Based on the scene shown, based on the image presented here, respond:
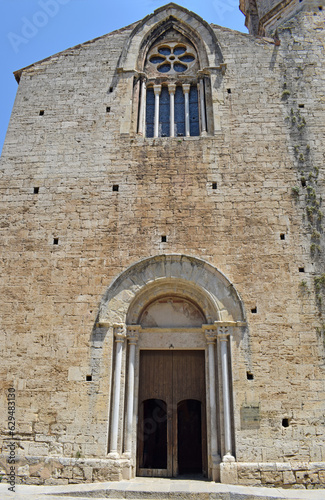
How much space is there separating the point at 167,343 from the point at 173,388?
85cm

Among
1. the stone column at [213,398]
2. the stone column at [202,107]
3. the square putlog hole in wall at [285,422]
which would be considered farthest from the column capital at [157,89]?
the square putlog hole in wall at [285,422]

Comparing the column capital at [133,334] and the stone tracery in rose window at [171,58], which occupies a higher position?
the stone tracery in rose window at [171,58]

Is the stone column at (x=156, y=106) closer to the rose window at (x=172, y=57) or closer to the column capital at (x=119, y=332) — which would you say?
the rose window at (x=172, y=57)

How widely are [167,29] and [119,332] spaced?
861 cm

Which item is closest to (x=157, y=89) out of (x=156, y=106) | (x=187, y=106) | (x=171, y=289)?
(x=156, y=106)

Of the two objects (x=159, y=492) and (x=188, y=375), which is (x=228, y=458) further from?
(x=188, y=375)

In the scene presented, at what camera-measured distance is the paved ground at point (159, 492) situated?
5992mm

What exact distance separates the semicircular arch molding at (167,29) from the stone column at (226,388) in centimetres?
686

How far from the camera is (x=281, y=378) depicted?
7.47 m

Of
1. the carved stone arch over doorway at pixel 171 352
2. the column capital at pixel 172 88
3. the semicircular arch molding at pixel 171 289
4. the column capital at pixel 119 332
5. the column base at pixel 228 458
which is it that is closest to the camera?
the column base at pixel 228 458

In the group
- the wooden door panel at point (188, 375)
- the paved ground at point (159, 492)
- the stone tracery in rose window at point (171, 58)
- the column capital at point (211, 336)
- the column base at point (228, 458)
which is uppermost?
the stone tracery in rose window at point (171, 58)

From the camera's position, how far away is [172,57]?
1128cm

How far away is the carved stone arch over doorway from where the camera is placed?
754 centimetres

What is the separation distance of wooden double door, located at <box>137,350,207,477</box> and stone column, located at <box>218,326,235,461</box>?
66 cm
